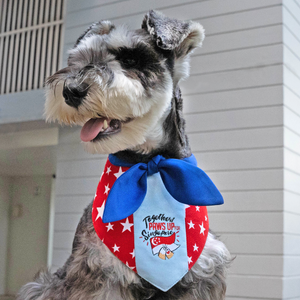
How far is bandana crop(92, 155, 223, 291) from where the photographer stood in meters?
1.15

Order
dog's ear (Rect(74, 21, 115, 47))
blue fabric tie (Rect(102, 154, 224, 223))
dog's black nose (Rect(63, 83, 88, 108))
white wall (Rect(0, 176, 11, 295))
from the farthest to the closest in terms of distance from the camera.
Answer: white wall (Rect(0, 176, 11, 295)), dog's ear (Rect(74, 21, 115, 47)), blue fabric tie (Rect(102, 154, 224, 223)), dog's black nose (Rect(63, 83, 88, 108))

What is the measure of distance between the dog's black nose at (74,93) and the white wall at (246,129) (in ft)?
5.08

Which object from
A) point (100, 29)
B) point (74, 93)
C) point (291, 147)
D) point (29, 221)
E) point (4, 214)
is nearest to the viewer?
point (74, 93)

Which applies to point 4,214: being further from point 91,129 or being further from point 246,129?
point 91,129

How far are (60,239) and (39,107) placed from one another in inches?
38.6

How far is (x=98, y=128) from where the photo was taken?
1103mm

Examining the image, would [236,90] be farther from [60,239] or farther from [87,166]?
[60,239]

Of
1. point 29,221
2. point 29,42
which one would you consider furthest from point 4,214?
point 29,42

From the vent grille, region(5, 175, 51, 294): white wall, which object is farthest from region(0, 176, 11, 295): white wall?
the vent grille

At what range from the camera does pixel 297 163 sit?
8.01 feet

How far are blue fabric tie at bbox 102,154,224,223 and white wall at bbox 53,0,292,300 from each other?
4.03ft

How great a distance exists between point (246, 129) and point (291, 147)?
0.92 feet

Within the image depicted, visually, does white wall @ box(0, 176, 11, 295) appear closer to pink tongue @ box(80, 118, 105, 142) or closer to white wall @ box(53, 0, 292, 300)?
white wall @ box(53, 0, 292, 300)

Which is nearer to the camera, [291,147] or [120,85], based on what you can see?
[120,85]
